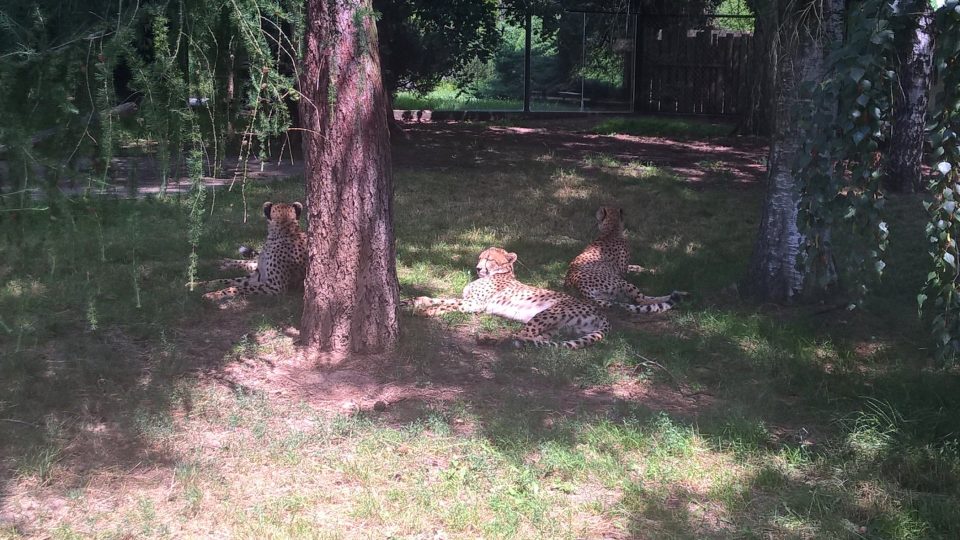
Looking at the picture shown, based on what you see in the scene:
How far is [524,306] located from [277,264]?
2.15 metres

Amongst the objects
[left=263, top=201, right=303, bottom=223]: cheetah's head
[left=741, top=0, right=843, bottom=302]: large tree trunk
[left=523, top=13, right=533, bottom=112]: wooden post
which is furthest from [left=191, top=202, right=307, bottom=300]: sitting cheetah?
[left=523, top=13, right=533, bottom=112]: wooden post

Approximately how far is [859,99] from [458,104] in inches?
735

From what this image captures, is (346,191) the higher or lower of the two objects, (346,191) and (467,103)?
the lower

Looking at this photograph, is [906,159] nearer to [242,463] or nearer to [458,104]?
[242,463]

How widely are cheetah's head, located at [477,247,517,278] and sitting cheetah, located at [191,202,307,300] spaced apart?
59.8 inches

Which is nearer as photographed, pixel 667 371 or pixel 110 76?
pixel 110 76

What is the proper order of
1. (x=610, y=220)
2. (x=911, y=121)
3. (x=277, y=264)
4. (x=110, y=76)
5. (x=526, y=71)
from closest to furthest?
1. (x=110, y=76)
2. (x=277, y=264)
3. (x=610, y=220)
4. (x=911, y=121)
5. (x=526, y=71)

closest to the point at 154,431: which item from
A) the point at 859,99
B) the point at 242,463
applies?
the point at 242,463

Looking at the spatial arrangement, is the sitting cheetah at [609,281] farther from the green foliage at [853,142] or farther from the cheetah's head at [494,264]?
the green foliage at [853,142]

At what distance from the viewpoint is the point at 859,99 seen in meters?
3.71

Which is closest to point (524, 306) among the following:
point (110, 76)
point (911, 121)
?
point (110, 76)

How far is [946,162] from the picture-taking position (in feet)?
11.9

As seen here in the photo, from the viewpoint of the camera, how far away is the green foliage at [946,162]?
142 inches

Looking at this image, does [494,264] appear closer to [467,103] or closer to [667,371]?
[667,371]
